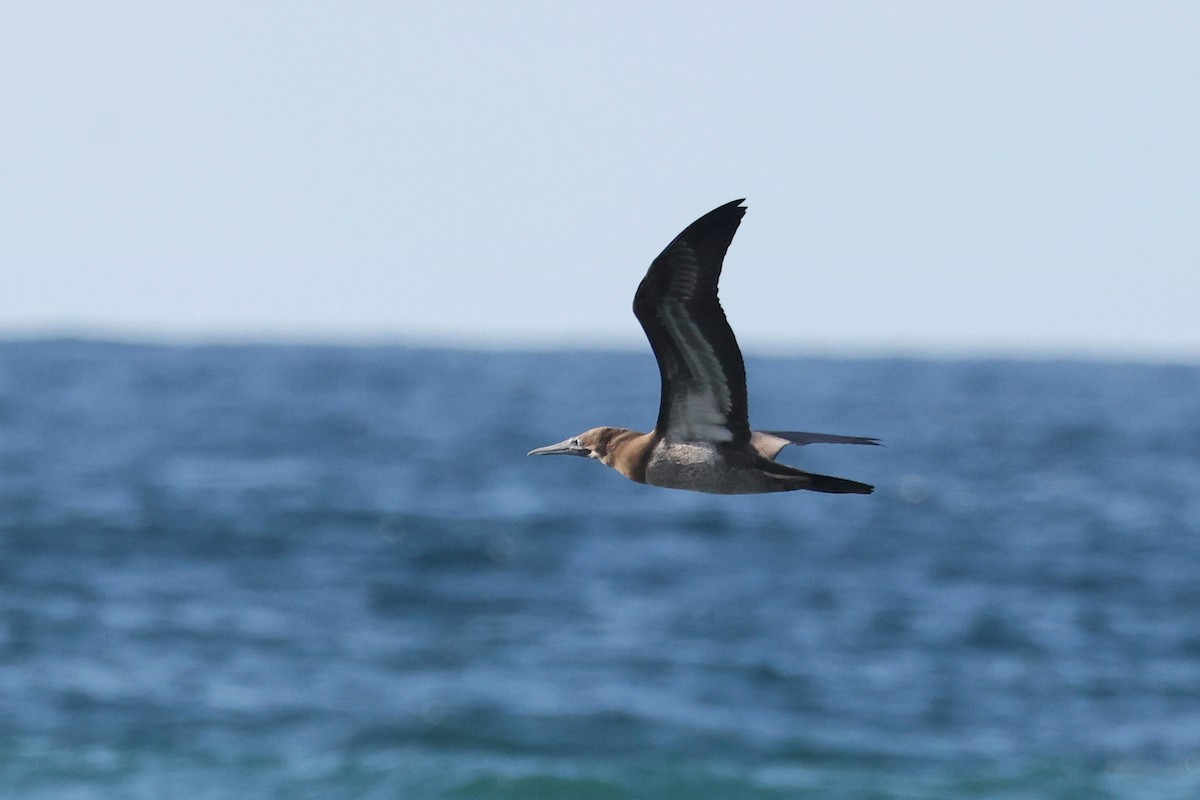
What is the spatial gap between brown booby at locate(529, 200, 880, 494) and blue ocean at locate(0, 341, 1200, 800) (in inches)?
782

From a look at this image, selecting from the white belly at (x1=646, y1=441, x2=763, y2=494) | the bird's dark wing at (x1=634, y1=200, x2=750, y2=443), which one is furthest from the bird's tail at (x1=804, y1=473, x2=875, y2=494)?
the bird's dark wing at (x1=634, y1=200, x2=750, y2=443)

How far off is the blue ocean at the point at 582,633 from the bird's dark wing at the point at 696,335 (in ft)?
65.8

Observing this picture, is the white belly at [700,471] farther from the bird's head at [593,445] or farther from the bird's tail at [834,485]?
the bird's head at [593,445]

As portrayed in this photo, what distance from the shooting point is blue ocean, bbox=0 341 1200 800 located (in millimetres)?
31844

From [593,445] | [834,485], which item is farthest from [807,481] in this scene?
[593,445]

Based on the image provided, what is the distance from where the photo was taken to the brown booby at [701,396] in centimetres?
1111

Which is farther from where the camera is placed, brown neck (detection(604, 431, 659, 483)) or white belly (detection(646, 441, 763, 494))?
brown neck (detection(604, 431, 659, 483))

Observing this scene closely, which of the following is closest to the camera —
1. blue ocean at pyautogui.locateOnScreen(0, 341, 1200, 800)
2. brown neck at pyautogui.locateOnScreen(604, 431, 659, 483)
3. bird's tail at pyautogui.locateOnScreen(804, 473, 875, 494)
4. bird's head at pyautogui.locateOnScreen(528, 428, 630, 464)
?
bird's tail at pyautogui.locateOnScreen(804, 473, 875, 494)

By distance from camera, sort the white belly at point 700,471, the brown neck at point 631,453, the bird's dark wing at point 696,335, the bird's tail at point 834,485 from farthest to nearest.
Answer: the brown neck at point 631,453 → the white belly at point 700,471 → the bird's dark wing at point 696,335 → the bird's tail at point 834,485

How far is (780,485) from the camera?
11.6 metres

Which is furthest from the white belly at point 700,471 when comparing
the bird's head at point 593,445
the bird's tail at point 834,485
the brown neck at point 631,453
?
the bird's head at point 593,445

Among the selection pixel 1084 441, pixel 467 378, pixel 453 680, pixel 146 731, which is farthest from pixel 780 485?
pixel 467 378

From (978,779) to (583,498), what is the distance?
120ft

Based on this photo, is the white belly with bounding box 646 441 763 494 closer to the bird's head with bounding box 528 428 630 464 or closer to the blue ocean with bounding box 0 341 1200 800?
the bird's head with bounding box 528 428 630 464
